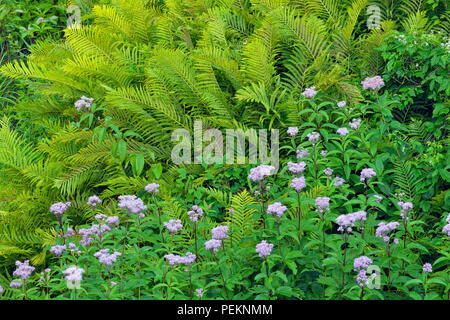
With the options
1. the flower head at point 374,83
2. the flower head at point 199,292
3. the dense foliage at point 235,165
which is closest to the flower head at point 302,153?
the dense foliage at point 235,165

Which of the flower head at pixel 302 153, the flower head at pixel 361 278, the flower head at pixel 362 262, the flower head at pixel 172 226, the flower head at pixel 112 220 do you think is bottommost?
the flower head at pixel 361 278

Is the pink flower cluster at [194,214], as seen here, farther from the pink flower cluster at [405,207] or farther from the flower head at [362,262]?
the pink flower cluster at [405,207]

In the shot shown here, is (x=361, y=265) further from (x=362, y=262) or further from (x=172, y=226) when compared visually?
(x=172, y=226)

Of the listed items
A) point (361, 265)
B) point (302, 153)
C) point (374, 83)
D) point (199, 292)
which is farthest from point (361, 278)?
point (374, 83)

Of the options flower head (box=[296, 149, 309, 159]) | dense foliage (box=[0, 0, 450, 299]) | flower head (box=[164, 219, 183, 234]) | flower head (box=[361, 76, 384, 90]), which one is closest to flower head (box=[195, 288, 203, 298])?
dense foliage (box=[0, 0, 450, 299])

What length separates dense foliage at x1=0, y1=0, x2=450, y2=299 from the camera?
10.2 ft

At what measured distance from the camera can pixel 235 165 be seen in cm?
434

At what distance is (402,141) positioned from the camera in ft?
13.6

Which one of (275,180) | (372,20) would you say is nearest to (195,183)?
(275,180)

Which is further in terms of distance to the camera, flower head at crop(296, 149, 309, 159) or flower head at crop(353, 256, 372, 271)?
flower head at crop(296, 149, 309, 159)

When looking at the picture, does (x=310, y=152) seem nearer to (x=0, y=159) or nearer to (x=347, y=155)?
(x=347, y=155)

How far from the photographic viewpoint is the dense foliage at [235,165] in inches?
122

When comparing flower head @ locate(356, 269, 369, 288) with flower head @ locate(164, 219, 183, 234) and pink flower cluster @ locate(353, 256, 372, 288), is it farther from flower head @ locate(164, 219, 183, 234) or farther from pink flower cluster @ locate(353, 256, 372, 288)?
flower head @ locate(164, 219, 183, 234)

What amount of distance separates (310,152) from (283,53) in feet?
4.80
